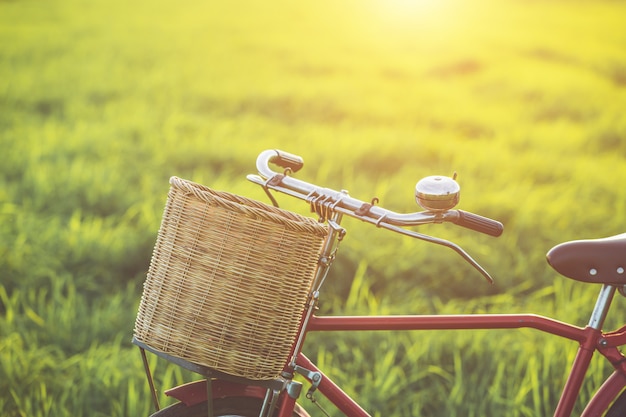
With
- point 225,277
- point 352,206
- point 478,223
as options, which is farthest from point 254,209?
point 478,223

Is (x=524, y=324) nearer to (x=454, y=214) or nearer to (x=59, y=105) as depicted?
(x=454, y=214)

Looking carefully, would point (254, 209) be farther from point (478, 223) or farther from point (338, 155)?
point (338, 155)

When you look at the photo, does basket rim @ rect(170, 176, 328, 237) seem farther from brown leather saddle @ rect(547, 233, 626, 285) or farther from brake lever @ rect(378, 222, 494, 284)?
brown leather saddle @ rect(547, 233, 626, 285)

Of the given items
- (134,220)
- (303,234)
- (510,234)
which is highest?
(303,234)

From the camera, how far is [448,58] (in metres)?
7.39

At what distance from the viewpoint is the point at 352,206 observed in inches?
88.7

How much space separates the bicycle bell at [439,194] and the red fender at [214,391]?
73 cm

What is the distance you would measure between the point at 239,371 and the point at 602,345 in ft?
3.33

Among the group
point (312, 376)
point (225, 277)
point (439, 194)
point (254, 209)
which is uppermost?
point (439, 194)

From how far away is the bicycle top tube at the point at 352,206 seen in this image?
216 centimetres

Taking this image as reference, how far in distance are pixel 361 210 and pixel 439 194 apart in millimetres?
222

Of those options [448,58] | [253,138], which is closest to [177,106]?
[253,138]

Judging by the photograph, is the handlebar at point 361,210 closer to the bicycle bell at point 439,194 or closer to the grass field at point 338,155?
the bicycle bell at point 439,194

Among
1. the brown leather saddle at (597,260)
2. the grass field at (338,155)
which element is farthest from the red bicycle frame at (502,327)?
the grass field at (338,155)
